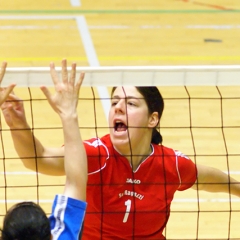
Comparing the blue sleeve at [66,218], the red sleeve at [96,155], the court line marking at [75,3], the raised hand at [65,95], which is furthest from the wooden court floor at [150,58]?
the blue sleeve at [66,218]

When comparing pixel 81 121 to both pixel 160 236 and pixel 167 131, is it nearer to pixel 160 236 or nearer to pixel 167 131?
pixel 167 131

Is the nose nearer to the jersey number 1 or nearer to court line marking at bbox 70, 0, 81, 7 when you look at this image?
the jersey number 1

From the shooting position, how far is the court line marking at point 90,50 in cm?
675

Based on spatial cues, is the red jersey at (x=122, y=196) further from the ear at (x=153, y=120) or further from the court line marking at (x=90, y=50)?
the court line marking at (x=90, y=50)

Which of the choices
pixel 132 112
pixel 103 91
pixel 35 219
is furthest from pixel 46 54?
pixel 35 219

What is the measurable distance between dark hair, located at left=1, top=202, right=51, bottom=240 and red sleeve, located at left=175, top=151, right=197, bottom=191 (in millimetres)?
1376

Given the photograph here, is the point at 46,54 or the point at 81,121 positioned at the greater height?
the point at 46,54

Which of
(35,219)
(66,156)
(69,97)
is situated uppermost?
(69,97)

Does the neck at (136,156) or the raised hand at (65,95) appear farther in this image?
the neck at (136,156)

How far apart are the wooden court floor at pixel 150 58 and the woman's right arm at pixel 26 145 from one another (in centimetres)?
165

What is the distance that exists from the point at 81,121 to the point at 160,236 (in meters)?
3.00

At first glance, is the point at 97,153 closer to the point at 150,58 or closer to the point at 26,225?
the point at 26,225

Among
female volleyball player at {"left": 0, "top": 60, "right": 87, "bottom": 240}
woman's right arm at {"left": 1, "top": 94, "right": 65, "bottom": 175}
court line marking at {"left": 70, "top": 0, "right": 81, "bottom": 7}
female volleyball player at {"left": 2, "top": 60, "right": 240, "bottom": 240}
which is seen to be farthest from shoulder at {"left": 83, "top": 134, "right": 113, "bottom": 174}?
court line marking at {"left": 70, "top": 0, "right": 81, "bottom": 7}

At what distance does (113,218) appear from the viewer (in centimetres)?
351
